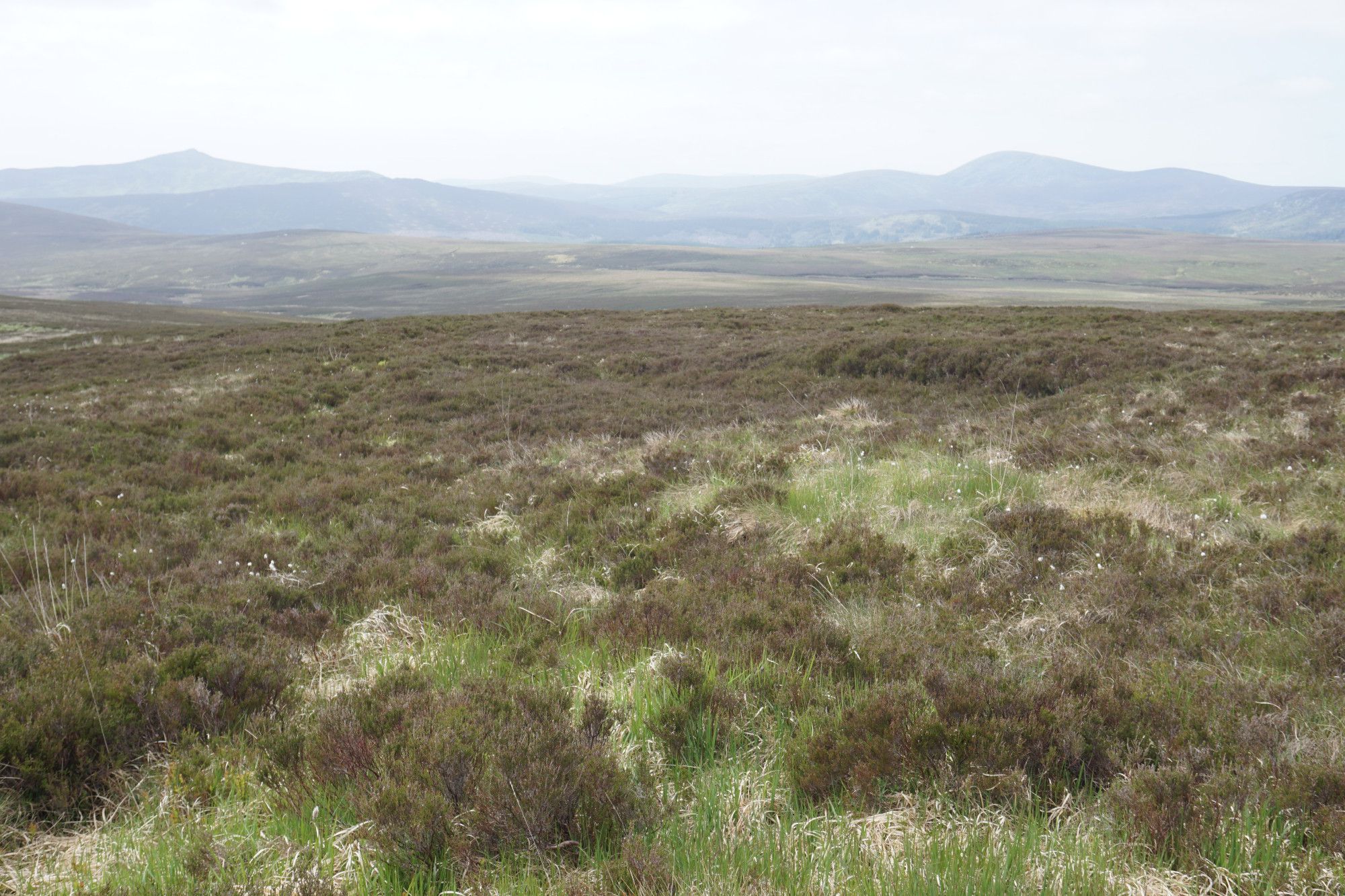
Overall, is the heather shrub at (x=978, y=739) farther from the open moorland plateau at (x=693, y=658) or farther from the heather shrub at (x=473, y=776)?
the heather shrub at (x=473, y=776)

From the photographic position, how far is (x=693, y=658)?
4.80 m

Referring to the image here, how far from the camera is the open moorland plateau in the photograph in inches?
116

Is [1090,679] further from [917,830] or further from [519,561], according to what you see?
[519,561]

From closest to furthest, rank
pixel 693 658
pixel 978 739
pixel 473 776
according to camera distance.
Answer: pixel 473 776 < pixel 978 739 < pixel 693 658

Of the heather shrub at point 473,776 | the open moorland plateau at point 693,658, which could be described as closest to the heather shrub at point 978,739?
the open moorland plateau at point 693,658

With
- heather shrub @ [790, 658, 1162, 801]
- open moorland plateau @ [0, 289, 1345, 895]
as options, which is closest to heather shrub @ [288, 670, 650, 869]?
open moorland plateau @ [0, 289, 1345, 895]

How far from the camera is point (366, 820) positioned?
312 centimetres

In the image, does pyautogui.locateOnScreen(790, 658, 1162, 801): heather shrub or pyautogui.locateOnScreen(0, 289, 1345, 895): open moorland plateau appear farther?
pyautogui.locateOnScreen(790, 658, 1162, 801): heather shrub

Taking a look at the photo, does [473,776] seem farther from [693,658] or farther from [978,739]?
[978,739]

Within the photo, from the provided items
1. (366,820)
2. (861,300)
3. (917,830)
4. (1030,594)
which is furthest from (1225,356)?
(861,300)

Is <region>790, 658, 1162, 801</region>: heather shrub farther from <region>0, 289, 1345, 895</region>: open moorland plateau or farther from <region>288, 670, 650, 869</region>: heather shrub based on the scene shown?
<region>288, 670, 650, 869</region>: heather shrub

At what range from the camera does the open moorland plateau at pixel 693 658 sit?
2.96 m

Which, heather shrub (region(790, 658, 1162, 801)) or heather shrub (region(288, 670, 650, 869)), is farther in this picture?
heather shrub (region(790, 658, 1162, 801))

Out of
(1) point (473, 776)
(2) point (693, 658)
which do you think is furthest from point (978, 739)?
(1) point (473, 776)
